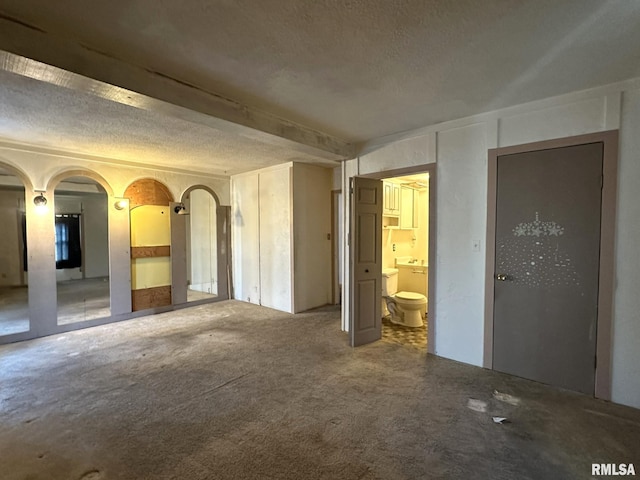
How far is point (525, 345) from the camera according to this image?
291 cm

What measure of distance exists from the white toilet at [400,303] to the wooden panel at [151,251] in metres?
3.90

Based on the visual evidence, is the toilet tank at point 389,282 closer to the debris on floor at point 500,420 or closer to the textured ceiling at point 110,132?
the textured ceiling at point 110,132

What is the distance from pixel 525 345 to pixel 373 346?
159cm

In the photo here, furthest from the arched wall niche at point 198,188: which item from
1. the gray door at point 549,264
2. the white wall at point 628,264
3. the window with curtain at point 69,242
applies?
the white wall at point 628,264

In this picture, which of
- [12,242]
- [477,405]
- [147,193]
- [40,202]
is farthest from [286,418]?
[12,242]

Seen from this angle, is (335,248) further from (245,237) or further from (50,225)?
(50,225)

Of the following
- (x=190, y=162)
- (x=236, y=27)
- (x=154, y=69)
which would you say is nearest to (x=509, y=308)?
(x=236, y=27)

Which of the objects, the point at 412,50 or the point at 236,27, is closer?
the point at 236,27

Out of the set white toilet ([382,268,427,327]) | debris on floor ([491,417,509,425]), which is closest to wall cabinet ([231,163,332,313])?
white toilet ([382,268,427,327])

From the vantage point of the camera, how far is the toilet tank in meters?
4.91

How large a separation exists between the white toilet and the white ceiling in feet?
8.11

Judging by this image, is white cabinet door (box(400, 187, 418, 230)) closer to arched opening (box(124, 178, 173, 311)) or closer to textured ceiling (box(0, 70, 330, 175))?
textured ceiling (box(0, 70, 330, 175))

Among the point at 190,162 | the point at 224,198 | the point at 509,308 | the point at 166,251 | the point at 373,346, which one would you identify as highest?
the point at 190,162

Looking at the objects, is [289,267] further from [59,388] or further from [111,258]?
[59,388]
